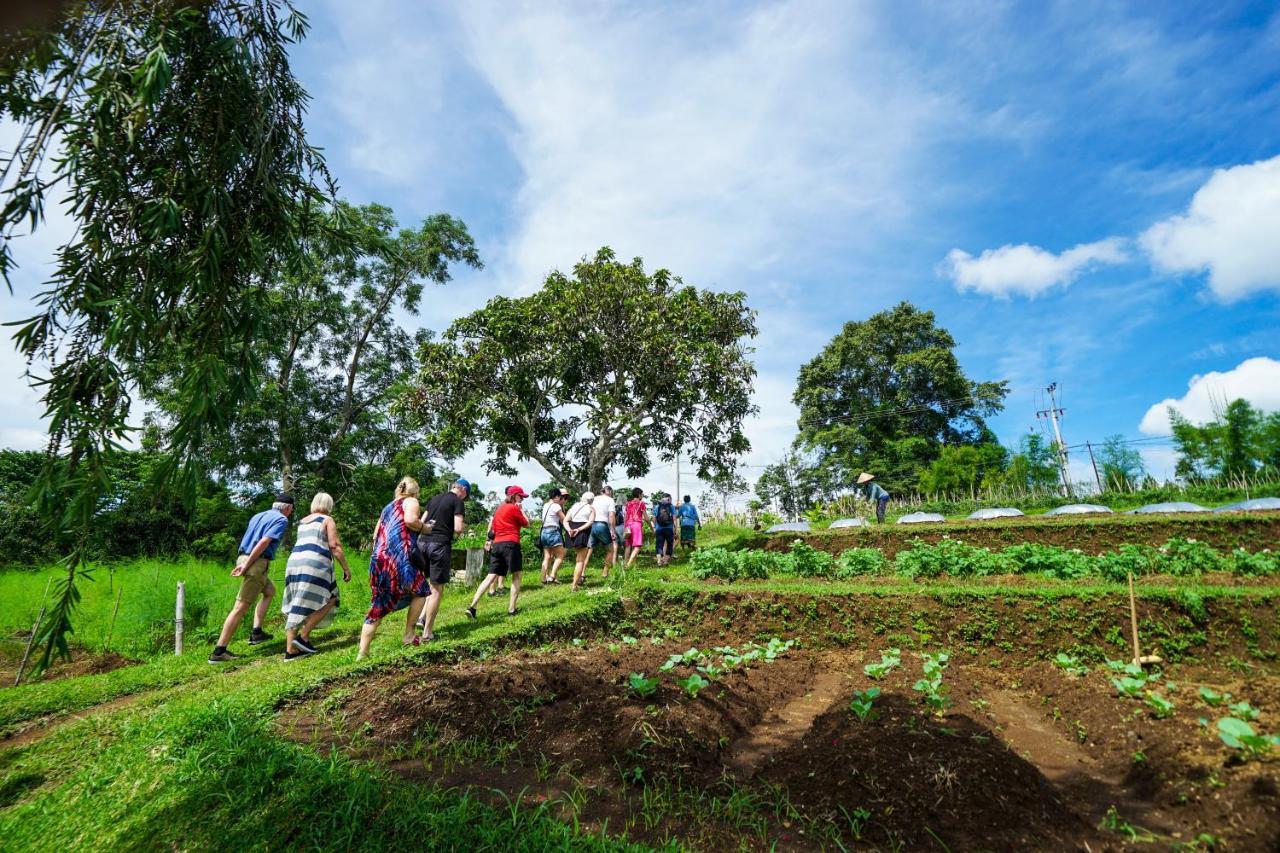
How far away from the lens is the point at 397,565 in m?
6.35

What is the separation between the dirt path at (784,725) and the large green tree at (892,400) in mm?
35214

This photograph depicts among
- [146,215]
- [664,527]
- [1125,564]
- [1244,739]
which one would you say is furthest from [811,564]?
[146,215]

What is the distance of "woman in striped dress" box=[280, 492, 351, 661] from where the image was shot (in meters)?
6.58

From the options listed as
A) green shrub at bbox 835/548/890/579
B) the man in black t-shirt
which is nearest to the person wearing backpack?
green shrub at bbox 835/548/890/579

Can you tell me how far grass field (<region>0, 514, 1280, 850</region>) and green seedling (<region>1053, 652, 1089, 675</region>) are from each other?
55 millimetres

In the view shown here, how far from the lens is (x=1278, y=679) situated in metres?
3.85

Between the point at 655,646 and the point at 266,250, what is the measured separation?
17.9 feet

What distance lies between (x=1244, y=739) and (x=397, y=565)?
671 centimetres

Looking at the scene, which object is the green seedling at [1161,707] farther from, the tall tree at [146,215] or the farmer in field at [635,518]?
the farmer in field at [635,518]

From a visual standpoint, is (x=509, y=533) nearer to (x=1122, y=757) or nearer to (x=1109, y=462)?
(x=1122, y=757)


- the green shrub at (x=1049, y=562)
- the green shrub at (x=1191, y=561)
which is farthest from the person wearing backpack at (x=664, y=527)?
the green shrub at (x=1191, y=561)

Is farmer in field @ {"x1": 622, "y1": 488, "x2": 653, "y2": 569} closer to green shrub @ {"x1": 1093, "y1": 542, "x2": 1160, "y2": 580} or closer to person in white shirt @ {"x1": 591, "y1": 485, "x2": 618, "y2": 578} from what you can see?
person in white shirt @ {"x1": 591, "y1": 485, "x2": 618, "y2": 578}

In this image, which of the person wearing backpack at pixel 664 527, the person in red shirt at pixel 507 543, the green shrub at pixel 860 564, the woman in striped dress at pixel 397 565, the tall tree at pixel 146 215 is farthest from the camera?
the person wearing backpack at pixel 664 527

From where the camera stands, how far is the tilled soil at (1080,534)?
40.2ft
